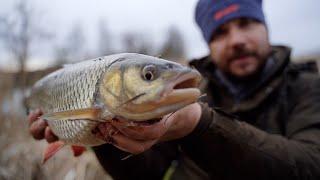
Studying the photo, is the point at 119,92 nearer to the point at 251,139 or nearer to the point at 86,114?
the point at 86,114

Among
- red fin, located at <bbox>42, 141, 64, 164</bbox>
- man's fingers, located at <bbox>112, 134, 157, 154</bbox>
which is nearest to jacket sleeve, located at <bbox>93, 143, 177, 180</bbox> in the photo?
red fin, located at <bbox>42, 141, 64, 164</bbox>

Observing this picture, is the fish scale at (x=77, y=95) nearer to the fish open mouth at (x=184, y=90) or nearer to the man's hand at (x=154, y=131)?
the man's hand at (x=154, y=131)

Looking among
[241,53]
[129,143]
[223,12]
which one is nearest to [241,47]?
[241,53]

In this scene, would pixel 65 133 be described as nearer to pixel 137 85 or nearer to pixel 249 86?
pixel 137 85

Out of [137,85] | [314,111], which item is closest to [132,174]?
[314,111]

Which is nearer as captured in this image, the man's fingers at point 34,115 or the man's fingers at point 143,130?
the man's fingers at point 143,130

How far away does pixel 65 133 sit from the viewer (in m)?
1.79

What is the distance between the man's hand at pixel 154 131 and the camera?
1535 millimetres

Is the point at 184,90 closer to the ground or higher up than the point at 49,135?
higher up

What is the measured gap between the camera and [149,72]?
4.62 feet

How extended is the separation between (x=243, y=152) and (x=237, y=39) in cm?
128

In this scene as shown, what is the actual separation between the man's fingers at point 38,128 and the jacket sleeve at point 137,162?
0.92 feet

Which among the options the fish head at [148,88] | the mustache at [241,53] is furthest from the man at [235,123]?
the fish head at [148,88]

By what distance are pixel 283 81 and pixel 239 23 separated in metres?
0.56
